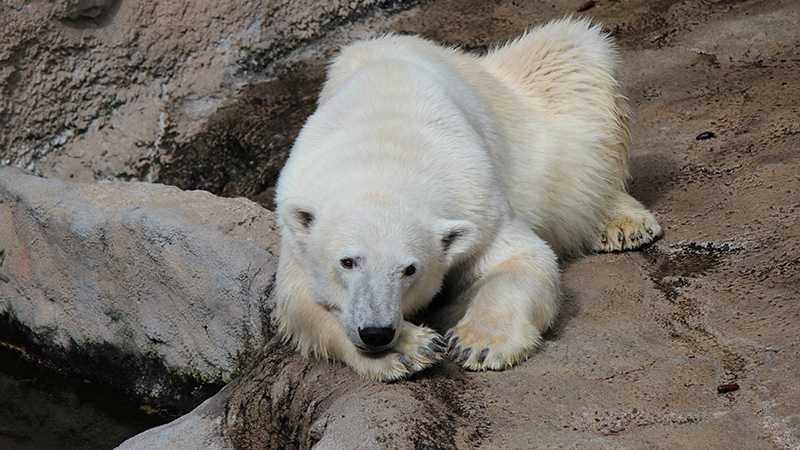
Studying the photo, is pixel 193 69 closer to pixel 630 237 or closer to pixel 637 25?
pixel 637 25

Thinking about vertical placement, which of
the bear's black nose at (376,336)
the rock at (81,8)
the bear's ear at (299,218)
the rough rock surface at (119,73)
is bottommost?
the rough rock surface at (119,73)

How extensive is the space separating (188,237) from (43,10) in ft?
6.95

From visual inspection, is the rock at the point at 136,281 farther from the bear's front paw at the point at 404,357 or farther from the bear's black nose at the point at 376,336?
the bear's black nose at the point at 376,336

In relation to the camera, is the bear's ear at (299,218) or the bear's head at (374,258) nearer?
the bear's head at (374,258)

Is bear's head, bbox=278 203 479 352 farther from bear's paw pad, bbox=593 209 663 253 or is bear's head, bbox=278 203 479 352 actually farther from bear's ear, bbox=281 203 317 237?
bear's paw pad, bbox=593 209 663 253

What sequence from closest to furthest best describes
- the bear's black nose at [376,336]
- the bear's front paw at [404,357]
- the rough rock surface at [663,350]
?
1. the rough rock surface at [663,350]
2. the bear's black nose at [376,336]
3. the bear's front paw at [404,357]

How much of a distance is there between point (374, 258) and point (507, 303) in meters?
0.55

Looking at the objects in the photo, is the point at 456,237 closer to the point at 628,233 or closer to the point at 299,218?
the point at 299,218

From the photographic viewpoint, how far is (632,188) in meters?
5.82

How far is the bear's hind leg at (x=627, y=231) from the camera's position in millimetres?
5105

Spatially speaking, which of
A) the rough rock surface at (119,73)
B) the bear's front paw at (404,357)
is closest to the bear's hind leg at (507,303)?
the bear's front paw at (404,357)

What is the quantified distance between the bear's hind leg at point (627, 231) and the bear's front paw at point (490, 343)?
1.11 m

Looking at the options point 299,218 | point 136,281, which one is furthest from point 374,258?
point 136,281

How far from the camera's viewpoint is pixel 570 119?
5.43 meters
